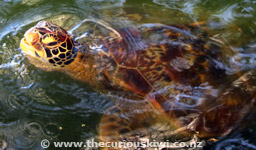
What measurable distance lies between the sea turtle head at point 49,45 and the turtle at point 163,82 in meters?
0.01

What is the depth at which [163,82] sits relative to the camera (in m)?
2.39

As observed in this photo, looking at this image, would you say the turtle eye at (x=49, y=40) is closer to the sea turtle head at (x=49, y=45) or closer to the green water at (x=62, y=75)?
the sea turtle head at (x=49, y=45)

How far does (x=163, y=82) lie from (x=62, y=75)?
139 centimetres

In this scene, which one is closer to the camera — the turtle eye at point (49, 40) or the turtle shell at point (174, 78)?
the turtle shell at point (174, 78)

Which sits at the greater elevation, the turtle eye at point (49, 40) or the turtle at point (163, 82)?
the turtle eye at point (49, 40)

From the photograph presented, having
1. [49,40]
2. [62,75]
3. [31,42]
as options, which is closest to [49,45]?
[49,40]

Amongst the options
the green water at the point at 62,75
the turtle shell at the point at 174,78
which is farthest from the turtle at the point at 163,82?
the green water at the point at 62,75

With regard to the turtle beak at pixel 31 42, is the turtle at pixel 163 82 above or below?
below

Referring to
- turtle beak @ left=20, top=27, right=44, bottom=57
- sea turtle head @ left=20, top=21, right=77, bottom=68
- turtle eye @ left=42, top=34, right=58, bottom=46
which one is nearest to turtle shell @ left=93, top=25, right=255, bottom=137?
sea turtle head @ left=20, top=21, right=77, bottom=68

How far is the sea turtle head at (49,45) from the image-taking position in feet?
8.70

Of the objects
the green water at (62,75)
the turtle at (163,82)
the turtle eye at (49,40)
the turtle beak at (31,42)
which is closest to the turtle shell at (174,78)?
the turtle at (163,82)

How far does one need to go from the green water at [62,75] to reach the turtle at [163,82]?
21 centimetres

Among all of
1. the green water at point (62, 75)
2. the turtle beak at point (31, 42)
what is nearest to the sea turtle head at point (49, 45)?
the turtle beak at point (31, 42)

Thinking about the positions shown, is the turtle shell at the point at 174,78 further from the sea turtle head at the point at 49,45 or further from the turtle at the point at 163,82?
the sea turtle head at the point at 49,45
